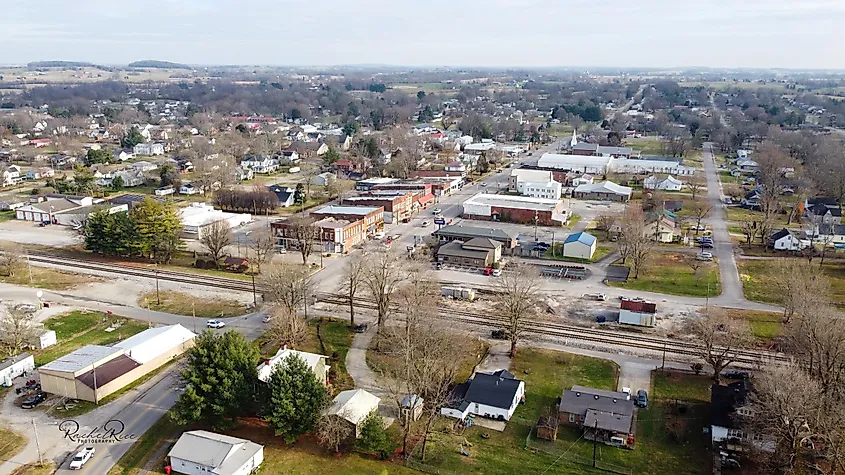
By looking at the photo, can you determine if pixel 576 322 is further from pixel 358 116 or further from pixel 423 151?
pixel 358 116

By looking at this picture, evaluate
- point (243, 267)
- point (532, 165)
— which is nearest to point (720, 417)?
point (243, 267)

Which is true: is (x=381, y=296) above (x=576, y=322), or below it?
above

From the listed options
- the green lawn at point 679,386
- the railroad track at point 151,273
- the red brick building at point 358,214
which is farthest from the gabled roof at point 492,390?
the red brick building at point 358,214

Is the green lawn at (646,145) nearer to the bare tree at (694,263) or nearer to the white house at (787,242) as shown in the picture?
the white house at (787,242)

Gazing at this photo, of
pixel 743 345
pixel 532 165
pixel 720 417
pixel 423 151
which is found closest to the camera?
pixel 720 417

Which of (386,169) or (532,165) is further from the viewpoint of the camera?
(532,165)

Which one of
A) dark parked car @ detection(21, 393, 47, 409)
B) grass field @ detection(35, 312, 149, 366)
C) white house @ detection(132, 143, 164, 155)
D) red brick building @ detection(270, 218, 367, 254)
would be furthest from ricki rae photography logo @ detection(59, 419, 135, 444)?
white house @ detection(132, 143, 164, 155)

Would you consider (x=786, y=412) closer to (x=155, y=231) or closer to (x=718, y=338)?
(x=718, y=338)

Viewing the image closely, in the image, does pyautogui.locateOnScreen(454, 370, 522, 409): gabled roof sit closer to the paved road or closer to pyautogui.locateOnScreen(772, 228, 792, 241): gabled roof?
the paved road
